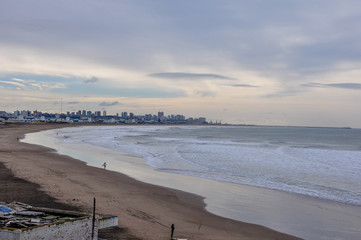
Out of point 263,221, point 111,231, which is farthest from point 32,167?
point 263,221

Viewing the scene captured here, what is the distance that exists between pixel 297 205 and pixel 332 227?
304 centimetres

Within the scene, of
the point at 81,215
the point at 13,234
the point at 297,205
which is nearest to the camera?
the point at 13,234

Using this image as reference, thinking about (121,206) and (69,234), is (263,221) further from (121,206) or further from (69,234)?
(69,234)

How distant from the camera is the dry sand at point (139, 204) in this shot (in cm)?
1078

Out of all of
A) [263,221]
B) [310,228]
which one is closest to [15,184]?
[263,221]

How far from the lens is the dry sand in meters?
10.8

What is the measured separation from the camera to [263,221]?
12.6 meters

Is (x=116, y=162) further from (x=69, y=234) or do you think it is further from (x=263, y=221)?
(x=69, y=234)

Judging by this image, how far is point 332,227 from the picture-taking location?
12.1 m

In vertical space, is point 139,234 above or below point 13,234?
below

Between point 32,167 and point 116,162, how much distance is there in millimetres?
7594

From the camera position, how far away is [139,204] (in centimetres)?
1398

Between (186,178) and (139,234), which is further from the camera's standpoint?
(186,178)

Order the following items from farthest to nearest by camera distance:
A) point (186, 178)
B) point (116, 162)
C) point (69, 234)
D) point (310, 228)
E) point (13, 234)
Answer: point (116, 162), point (186, 178), point (310, 228), point (69, 234), point (13, 234)
